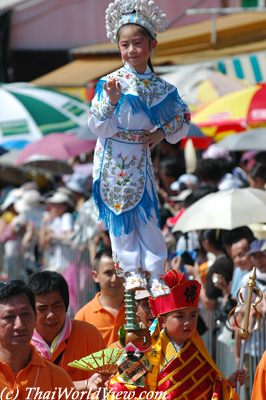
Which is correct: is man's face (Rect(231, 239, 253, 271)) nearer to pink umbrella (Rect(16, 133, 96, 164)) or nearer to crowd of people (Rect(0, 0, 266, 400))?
crowd of people (Rect(0, 0, 266, 400))

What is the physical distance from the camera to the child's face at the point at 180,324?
295 inches

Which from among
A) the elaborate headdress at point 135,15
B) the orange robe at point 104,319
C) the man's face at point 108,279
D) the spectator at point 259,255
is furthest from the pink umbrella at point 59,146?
the elaborate headdress at point 135,15

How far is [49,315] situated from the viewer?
8430 mm

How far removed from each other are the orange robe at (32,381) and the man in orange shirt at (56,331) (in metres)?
1.38

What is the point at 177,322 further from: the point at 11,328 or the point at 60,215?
the point at 60,215

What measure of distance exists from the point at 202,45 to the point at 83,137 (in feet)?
27.4

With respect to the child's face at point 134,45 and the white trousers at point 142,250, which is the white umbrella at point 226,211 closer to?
the white trousers at point 142,250

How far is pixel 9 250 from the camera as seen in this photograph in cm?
1825

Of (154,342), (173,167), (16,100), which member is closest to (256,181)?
(173,167)

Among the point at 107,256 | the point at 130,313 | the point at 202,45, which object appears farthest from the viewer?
the point at 202,45

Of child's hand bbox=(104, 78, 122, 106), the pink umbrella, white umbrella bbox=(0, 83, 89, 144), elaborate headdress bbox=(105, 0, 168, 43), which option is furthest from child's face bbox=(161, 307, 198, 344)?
the pink umbrella

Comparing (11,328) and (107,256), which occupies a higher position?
(11,328)

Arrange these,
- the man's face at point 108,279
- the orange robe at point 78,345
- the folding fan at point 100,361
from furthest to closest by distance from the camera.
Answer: the man's face at point 108,279, the orange robe at point 78,345, the folding fan at point 100,361

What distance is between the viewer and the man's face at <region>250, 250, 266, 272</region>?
10.4 meters
